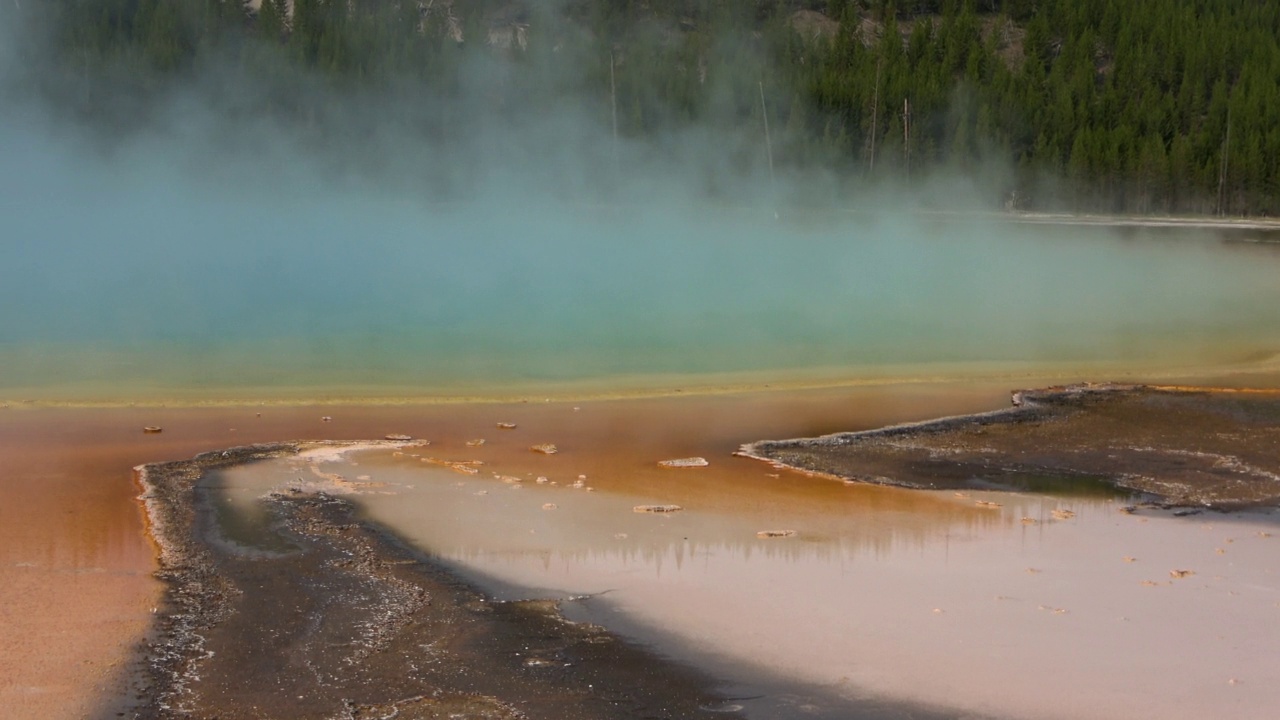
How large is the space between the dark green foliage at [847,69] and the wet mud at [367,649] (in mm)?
35977

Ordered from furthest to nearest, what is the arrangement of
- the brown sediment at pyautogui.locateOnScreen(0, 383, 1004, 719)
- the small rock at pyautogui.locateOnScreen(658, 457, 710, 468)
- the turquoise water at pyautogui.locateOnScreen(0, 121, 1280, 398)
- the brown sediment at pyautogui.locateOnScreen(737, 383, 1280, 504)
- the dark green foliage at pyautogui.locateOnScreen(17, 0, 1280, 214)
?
the dark green foliage at pyautogui.locateOnScreen(17, 0, 1280, 214) → the turquoise water at pyautogui.locateOnScreen(0, 121, 1280, 398) → the small rock at pyautogui.locateOnScreen(658, 457, 710, 468) → the brown sediment at pyautogui.locateOnScreen(737, 383, 1280, 504) → the brown sediment at pyautogui.locateOnScreen(0, 383, 1004, 719)

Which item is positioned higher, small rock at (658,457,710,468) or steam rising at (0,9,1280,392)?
steam rising at (0,9,1280,392)

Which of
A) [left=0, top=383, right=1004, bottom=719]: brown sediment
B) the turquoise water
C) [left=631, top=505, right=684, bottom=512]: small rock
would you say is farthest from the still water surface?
[left=631, top=505, right=684, bottom=512]: small rock

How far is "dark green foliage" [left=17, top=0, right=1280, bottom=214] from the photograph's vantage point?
39.5m

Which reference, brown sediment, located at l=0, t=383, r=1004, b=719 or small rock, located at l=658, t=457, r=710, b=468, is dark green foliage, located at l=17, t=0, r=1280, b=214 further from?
A: small rock, located at l=658, t=457, r=710, b=468

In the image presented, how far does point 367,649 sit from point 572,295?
→ 45.7 feet

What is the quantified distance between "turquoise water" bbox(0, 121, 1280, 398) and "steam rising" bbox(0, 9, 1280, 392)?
0.27ft

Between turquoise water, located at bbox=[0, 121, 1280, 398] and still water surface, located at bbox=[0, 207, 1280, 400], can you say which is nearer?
still water surface, located at bbox=[0, 207, 1280, 400]

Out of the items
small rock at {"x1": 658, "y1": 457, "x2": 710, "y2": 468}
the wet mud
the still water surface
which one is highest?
the still water surface

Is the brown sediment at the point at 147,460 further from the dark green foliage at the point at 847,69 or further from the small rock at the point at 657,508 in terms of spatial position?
the dark green foliage at the point at 847,69

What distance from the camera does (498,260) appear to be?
22938mm

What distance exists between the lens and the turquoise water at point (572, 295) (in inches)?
474

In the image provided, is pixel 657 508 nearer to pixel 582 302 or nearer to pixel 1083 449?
pixel 1083 449

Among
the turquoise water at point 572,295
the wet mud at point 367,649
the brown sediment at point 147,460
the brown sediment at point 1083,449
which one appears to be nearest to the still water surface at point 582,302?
the turquoise water at point 572,295
